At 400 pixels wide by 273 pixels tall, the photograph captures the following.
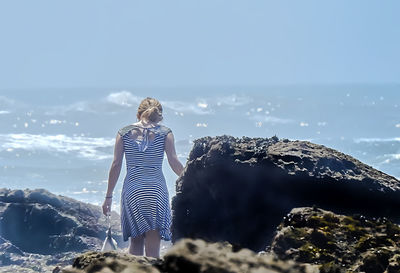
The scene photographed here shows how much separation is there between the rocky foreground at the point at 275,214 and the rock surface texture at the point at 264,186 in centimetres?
1

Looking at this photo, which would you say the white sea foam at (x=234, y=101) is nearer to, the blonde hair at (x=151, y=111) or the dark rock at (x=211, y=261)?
the blonde hair at (x=151, y=111)

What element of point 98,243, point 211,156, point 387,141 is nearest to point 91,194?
point 98,243

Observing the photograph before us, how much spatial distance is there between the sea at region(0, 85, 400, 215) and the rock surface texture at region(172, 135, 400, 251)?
20.5 m

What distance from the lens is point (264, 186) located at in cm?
676

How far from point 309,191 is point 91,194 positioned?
95.7 feet

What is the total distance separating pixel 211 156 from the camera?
7.38 m

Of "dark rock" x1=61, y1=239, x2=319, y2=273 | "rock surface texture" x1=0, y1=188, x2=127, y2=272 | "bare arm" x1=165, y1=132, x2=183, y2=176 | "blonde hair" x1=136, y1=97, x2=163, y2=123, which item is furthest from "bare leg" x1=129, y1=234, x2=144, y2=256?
"rock surface texture" x1=0, y1=188, x2=127, y2=272

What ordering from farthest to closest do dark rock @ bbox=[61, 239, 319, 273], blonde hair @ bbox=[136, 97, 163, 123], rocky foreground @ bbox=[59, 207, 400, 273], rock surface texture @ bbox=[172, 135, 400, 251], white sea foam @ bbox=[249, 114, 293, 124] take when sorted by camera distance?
white sea foam @ bbox=[249, 114, 293, 124], blonde hair @ bbox=[136, 97, 163, 123], rock surface texture @ bbox=[172, 135, 400, 251], rocky foreground @ bbox=[59, 207, 400, 273], dark rock @ bbox=[61, 239, 319, 273]

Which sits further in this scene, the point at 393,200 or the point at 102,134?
the point at 102,134

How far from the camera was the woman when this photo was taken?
7109 millimetres

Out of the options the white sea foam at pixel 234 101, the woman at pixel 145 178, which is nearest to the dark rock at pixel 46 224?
the woman at pixel 145 178

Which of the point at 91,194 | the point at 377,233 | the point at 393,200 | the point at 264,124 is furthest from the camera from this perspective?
the point at 264,124

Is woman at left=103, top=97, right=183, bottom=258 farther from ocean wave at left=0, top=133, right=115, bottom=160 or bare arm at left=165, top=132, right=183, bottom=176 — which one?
ocean wave at left=0, top=133, right=115, bottom=160

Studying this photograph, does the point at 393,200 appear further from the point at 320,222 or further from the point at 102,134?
the point at 102,134
